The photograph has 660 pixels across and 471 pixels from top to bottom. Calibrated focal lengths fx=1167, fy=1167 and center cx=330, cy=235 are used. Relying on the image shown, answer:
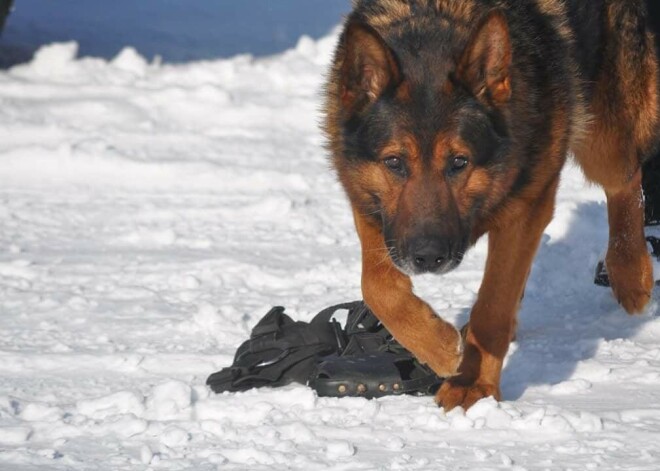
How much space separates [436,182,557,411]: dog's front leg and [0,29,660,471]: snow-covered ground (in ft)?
0.45

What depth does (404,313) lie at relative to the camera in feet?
13.4

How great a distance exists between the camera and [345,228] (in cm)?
668

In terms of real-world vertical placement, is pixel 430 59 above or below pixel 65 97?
above

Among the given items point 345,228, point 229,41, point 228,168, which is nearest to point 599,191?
point 345,228

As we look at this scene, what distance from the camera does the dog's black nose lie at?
3.84 metres

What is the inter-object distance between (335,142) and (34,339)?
155 centimetres

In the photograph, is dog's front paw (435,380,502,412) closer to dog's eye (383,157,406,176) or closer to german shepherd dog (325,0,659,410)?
german shepherd dog (325,0,659,410)

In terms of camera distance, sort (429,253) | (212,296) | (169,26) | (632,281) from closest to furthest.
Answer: (429,253) → (632,281) → (212,296) → (169,26)

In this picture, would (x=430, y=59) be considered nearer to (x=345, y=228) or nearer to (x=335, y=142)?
(x=335, y=142)

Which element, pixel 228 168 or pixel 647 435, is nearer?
pixel 647 435

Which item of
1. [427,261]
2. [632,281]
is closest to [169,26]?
[632,281]

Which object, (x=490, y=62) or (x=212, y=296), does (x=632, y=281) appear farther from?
(x=212, y=296)

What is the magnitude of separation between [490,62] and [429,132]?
360 mm

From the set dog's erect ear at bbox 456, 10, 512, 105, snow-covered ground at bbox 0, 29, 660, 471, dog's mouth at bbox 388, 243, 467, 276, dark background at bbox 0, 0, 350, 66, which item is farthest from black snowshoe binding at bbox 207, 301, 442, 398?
dark background at bbox 0, 0, 350, 66
